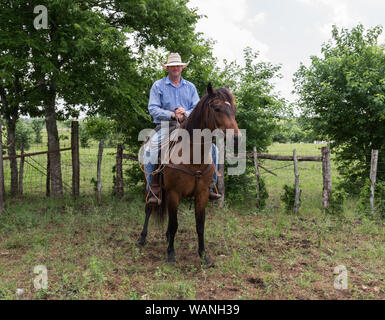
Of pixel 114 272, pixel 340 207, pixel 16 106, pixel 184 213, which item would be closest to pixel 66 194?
pixel 16 106

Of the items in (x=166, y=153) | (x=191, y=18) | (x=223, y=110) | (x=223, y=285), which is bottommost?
(x=223, y=285)

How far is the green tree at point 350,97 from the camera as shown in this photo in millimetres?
8336

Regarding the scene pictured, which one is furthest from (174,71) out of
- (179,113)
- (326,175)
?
(326,175)

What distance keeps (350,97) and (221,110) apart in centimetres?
651

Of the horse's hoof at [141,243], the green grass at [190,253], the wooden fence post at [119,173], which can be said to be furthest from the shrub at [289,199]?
the wooden fence post at [119,173]

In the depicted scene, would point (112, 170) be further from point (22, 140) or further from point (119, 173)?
point (22, 140)

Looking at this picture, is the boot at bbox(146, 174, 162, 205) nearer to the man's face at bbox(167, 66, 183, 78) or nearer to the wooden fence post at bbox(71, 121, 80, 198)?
the man's face at bbox(167, 66, 183, 78)

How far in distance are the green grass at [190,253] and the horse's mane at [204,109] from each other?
2.19m

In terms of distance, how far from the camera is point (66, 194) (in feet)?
31.0

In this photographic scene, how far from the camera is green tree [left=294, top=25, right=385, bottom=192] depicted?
27.3ft

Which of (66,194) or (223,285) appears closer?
(223,285)

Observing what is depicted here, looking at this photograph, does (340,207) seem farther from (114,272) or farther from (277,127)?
(114,272)

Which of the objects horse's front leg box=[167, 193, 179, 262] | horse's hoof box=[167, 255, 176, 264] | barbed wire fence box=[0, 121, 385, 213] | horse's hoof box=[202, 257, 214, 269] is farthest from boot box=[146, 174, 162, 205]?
barbed wire fence box=[0, 121, 385, 213]

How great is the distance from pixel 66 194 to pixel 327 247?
761 cm
